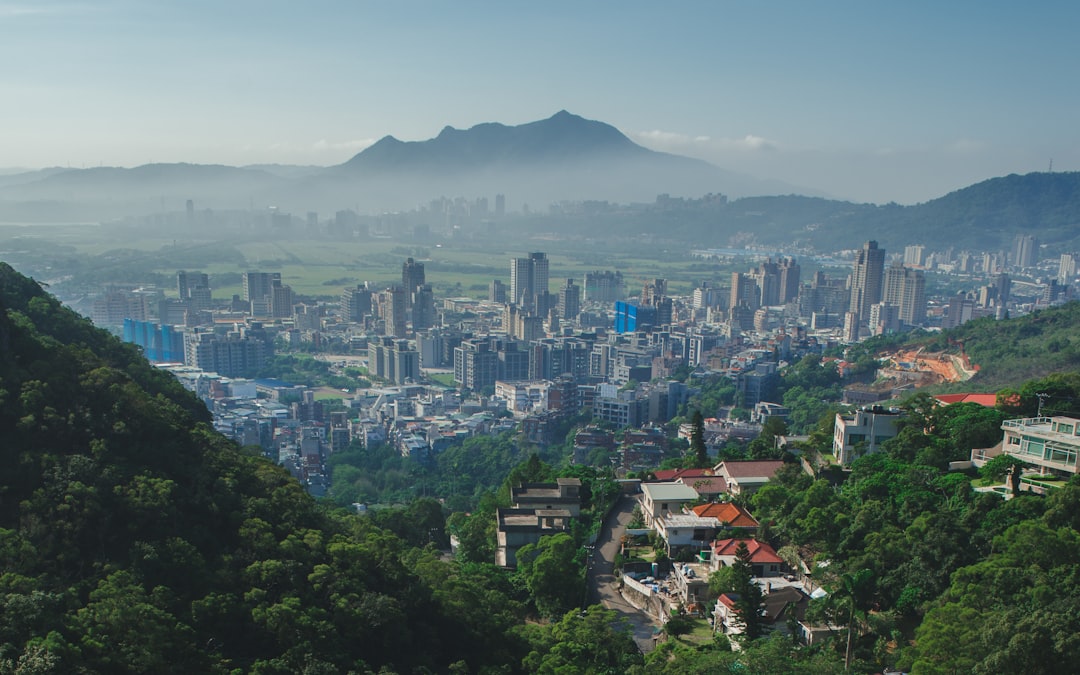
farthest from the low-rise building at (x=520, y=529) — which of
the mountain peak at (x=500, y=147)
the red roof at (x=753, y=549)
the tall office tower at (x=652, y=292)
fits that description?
the mountain peak at (x=500, y=147)

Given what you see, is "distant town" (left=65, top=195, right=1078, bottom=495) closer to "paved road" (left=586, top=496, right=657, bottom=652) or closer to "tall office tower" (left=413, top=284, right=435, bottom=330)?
"tall office tower" (left=413, top=284, right=435, bottom=330)

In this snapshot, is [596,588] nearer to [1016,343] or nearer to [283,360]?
[1016,343]

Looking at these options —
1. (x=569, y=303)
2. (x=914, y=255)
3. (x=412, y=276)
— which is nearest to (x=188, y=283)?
(x=412, y=276)

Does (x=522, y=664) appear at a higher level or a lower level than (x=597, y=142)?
lower

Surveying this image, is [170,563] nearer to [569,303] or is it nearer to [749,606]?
[749,606]

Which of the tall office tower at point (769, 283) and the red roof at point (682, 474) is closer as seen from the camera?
the red roof at point (682, 474)

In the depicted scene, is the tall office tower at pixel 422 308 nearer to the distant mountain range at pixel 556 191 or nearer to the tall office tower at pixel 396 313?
the tall office tower at pixel 396 313

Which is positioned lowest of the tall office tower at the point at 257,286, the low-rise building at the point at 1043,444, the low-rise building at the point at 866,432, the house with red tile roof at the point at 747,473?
the tall office tower at the point at 257,286

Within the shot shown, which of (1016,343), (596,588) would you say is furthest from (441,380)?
(596,588)
